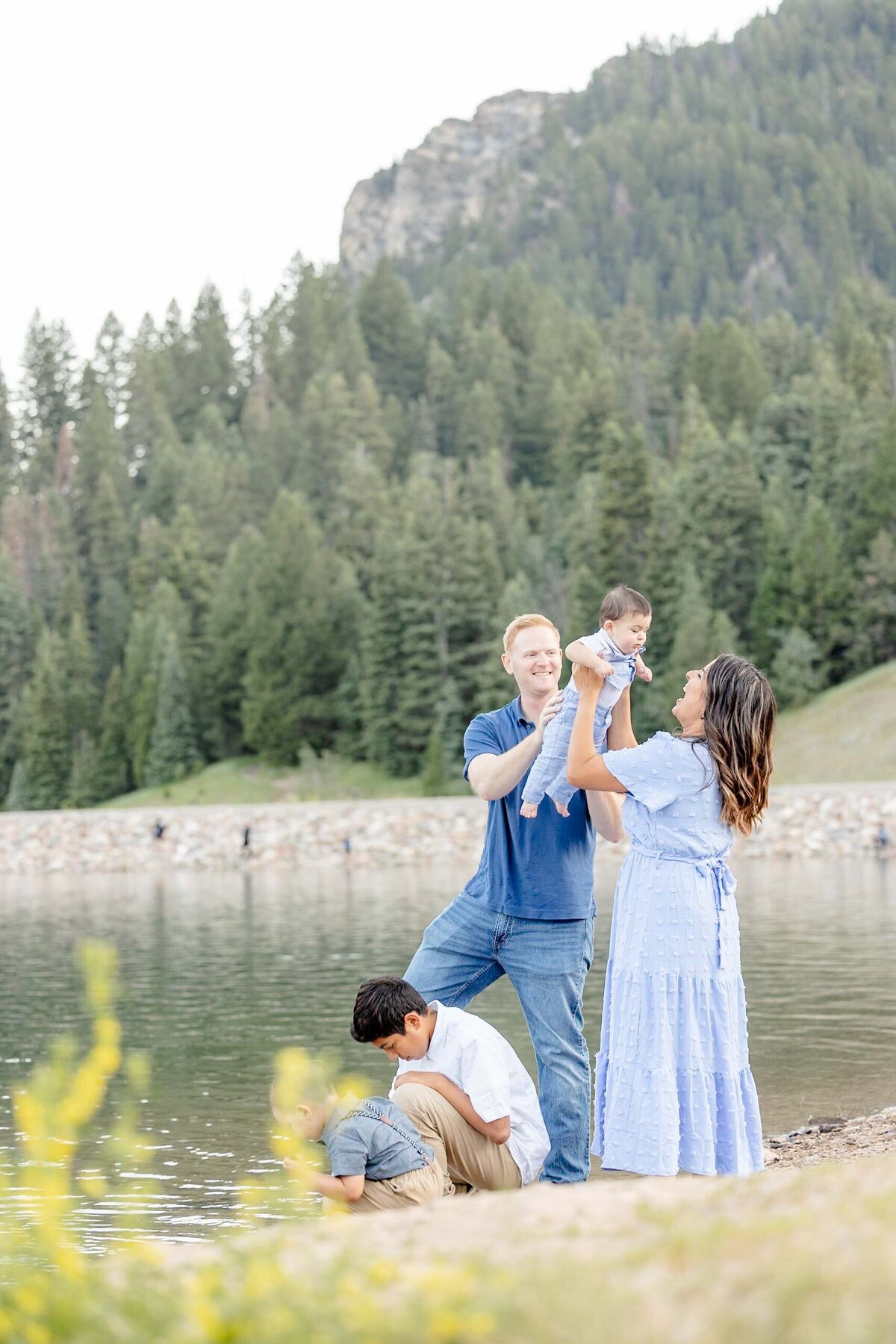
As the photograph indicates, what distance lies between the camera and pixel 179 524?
287 feet

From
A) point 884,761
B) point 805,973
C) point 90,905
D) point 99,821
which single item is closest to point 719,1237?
point 805,973

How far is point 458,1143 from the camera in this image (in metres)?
5.77

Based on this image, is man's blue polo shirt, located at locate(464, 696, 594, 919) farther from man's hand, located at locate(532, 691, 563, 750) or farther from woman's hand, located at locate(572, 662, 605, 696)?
woman's hand, located at locate(572, 662, 605, 696)

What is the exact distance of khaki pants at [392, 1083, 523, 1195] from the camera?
572 centimetres

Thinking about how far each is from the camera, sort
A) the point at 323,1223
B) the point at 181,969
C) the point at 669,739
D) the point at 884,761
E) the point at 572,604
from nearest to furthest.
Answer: the point at 323,1223
the point at 669,739
the point at 181,969
the point at 884,761
the point at 572,604

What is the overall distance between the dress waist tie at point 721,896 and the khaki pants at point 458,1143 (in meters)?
1.08

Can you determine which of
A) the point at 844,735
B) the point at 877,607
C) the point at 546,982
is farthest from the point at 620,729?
the point at 877,607

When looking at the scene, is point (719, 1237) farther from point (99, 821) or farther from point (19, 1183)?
point (99, 821)

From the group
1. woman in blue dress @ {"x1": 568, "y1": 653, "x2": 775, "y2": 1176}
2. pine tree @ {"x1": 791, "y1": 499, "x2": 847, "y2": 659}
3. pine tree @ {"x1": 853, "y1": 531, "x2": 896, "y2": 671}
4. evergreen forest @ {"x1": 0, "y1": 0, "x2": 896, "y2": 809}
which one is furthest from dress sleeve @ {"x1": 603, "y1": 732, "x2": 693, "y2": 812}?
pine tree @ {"x1": 791, "y1": 499, "x2": 847, "y2": 659}

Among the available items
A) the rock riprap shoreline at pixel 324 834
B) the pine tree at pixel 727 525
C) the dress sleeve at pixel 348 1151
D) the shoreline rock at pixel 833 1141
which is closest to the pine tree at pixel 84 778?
the pine tree at pixel 727 525

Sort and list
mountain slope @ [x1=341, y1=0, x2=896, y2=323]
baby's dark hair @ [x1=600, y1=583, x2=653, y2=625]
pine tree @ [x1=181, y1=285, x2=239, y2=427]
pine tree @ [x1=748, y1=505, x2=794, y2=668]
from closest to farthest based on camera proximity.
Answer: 1. baby's dark hair @ [x1=600, y1=583, x2=653, y2=625]
2. pine tree @ [x1=748, y1=505, x2=794, y2=668]
3. pine tree @ [x1=181, y1=285, x2=239, y2=427]
4. mountain slope @ [x1=341, y1=0, x2=896, y2=323]

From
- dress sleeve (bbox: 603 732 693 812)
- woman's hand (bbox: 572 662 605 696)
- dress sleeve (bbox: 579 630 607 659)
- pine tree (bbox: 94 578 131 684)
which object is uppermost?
pine tree (bbox: 94 578 131 684)

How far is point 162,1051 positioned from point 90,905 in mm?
14793

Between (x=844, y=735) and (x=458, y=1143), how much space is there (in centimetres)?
5055
